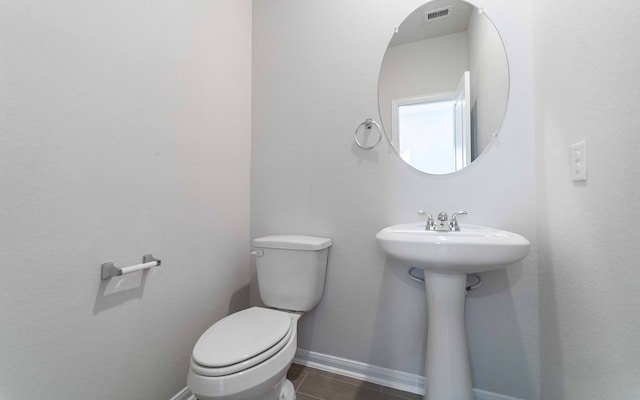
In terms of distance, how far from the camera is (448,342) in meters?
0.99

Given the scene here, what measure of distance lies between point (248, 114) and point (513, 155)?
1.40 metres

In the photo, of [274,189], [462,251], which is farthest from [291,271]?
[462,251]

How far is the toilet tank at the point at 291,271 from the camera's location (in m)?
1.27

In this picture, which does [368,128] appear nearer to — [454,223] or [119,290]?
[454,223]

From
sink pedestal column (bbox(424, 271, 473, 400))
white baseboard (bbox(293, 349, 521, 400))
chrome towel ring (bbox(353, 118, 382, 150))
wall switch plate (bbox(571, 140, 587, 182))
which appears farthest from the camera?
chrome towel ring (bbox(353, 118, 382, 150))

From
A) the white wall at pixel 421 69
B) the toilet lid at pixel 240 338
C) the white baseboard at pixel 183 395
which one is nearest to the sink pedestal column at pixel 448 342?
the toilet lid at pixel 240 338

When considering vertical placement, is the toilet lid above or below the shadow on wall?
below

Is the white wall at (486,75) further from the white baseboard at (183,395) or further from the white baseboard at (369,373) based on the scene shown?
the white baseboard at (183,395)

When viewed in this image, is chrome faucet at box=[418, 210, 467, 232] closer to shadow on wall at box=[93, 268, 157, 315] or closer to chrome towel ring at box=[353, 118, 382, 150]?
chrome towel ring at box=[353, 118, 382, 150]

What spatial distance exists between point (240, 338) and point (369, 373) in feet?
2.54

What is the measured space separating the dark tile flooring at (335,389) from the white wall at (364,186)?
109mm

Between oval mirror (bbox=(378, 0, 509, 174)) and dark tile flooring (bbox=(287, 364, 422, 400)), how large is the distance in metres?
1.07

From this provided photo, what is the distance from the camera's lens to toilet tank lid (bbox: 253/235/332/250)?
1256mm

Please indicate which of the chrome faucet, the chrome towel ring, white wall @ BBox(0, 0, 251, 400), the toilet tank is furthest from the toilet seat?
the chrome towel ring
